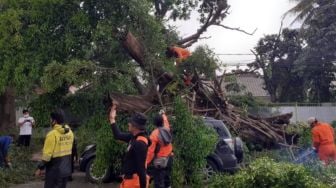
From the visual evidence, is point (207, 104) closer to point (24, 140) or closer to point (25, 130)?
point (25, 130)

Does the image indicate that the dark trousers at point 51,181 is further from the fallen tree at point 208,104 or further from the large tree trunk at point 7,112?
the large tree trunk at point 7,112

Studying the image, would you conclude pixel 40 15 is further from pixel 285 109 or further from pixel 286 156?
pixel 285 109

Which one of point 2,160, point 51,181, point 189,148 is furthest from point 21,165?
point 51,181

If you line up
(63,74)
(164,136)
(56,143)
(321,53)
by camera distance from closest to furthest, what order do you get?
1. (56,143)
2. (164,136)
3. (63,74)
4. (321,53)

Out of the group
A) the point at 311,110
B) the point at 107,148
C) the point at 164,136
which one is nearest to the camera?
the point at 164,136

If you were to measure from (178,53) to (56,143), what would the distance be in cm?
513

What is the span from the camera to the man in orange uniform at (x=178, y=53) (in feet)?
40.2

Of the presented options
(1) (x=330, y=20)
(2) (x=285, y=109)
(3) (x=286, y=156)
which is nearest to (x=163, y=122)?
(3) (x=286, y=156)

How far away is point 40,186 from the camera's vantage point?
43.2 feet

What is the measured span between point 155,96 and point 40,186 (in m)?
3.55

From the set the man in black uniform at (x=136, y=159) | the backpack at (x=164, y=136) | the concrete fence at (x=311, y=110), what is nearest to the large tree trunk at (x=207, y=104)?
the backpack at (x=164, y=136)

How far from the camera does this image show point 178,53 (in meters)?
12.5

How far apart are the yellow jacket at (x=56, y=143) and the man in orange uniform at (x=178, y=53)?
458 centimetres

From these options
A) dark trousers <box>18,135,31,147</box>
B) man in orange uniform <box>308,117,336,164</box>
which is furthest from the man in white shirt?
man in orange uniform <box>308,117,336,164</box>
